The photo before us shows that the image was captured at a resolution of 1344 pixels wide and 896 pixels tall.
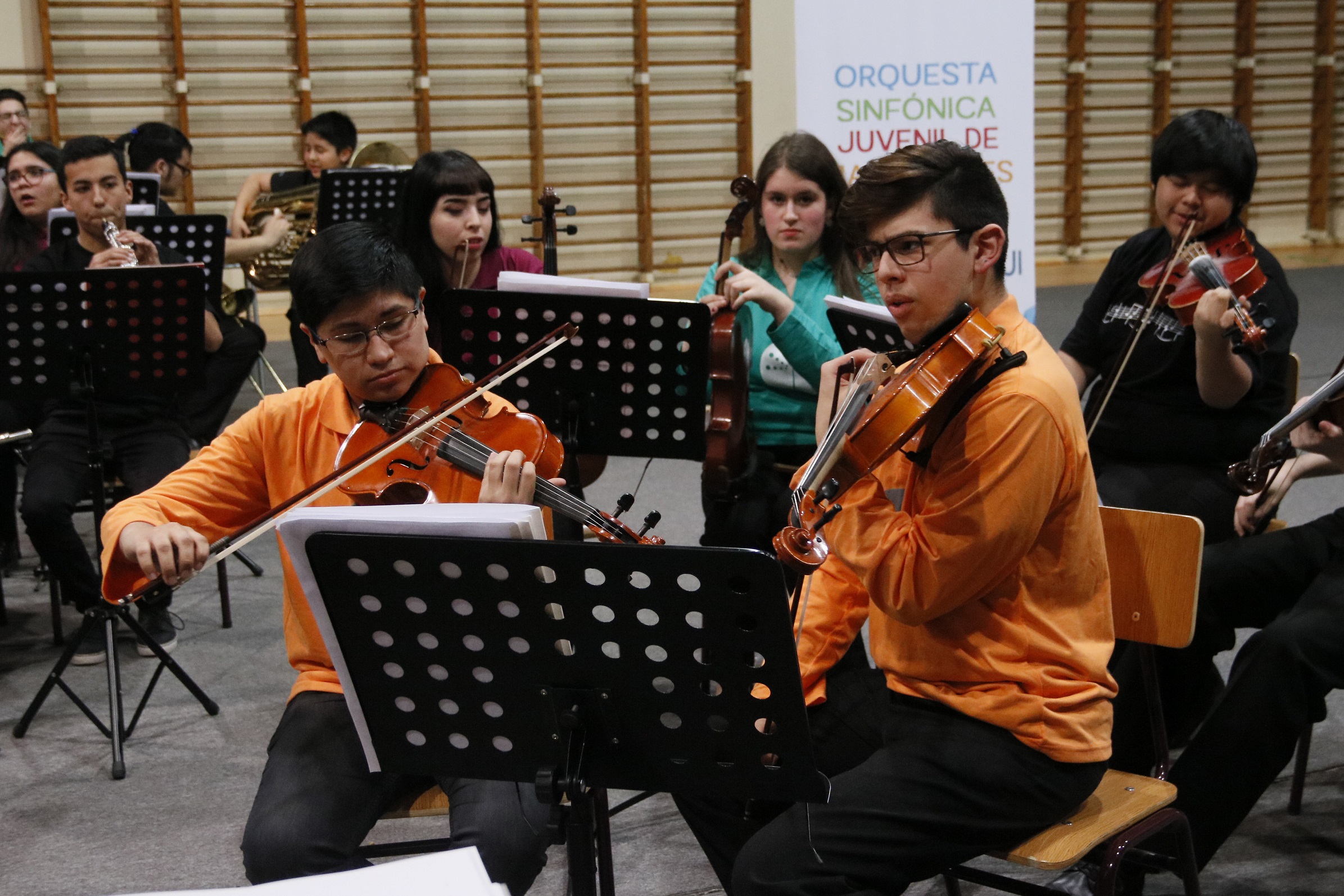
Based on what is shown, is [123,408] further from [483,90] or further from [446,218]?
[483,90]

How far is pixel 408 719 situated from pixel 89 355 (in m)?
1.85

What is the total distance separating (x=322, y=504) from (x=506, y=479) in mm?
338

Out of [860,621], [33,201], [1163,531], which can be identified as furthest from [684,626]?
[33,201]

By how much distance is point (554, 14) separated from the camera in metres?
7.77

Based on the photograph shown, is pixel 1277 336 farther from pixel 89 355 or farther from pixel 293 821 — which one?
pixel 89 355

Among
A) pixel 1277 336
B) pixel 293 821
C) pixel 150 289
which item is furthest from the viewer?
pixel 150 289

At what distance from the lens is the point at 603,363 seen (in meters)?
2.38

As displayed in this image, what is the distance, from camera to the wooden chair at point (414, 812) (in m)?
1.62

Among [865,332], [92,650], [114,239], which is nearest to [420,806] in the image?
[865,332]

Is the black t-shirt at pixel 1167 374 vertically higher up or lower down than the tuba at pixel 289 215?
lower down

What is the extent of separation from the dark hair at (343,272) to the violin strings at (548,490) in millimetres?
172

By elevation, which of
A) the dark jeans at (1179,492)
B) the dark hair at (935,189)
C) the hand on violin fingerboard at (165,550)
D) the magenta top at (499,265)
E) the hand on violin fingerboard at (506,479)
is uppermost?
the dark hair at (935,189)

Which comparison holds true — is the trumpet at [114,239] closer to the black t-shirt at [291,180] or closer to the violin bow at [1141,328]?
the violin bow at [1141,328]

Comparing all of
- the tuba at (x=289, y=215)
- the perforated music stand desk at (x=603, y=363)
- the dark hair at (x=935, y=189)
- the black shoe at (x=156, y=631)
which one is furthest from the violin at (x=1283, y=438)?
the tuba at (x=289, y=215)
